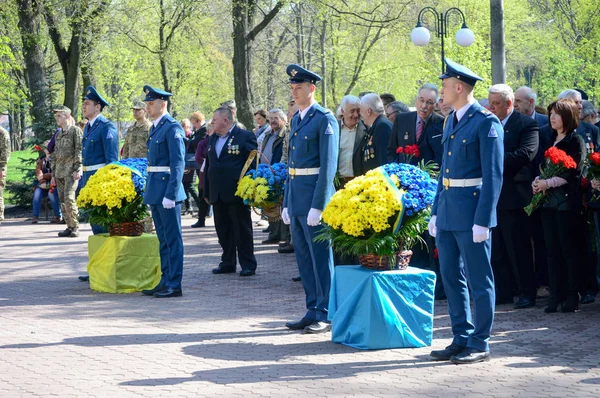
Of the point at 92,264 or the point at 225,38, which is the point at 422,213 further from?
the point at 225,38

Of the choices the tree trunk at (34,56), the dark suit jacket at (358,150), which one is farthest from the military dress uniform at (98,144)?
the tree trunk at (34,56)

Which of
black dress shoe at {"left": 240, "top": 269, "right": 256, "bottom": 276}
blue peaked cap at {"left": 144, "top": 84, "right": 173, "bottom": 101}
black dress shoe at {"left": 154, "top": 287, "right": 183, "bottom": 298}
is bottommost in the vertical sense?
black dress shoe at {"left": 154, "top": 287, "right": 183, "bottom": 298}

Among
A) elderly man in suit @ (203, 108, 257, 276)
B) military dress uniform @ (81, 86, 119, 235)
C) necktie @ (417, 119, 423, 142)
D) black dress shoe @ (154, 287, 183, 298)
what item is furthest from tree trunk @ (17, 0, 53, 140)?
necktie @ (417, 119, 423, 142)

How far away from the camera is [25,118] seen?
60.4 m

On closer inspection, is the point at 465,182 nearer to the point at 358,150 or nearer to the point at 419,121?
the point at 419,121

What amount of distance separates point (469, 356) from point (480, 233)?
37.9 inches

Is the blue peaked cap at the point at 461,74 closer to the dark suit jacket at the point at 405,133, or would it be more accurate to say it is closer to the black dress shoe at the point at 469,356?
the black dress shoe at the point at 469,356

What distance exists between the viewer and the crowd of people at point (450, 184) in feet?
23.4

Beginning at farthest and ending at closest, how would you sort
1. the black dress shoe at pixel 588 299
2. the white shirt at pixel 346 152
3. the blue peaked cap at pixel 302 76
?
1. the white shirt at pixel 346 152
2. the black dress shoe at pixel 588 299
3. the blue peaked cap at pixel 302 76

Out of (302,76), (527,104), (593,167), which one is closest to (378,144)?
(527,104)

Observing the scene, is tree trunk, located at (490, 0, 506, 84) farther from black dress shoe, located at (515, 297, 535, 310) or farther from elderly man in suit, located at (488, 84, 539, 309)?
black dress shoe, located at (515, 297, 535, 310)

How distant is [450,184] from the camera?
7.22 m

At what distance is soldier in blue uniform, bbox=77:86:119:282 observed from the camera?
1197 centimetres

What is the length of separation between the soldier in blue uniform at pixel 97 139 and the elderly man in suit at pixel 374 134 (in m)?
3.38
